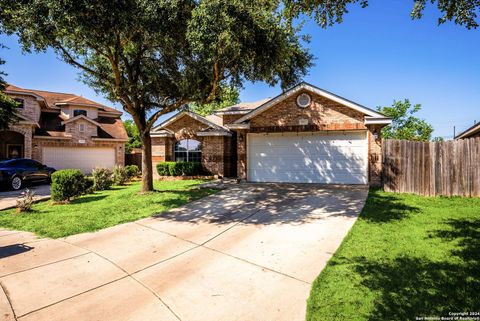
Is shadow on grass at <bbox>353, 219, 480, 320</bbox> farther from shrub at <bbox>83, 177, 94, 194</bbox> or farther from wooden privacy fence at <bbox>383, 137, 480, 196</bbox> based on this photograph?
shrub at <bbox>83, 177, 94, 194</bbox>

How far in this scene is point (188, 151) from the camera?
59.1ft

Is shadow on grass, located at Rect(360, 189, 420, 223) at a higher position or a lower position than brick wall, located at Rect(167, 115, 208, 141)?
lower

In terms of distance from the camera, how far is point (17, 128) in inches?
766

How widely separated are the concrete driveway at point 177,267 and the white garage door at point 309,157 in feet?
16.0

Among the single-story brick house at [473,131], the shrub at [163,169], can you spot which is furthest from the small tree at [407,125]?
the shrub at [163,169]

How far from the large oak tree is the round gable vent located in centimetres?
282

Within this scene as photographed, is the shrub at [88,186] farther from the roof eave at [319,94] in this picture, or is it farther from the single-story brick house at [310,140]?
the roof eave at [319,94]

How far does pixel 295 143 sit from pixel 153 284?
10.8m

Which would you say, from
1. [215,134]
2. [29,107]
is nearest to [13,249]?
[215,134]

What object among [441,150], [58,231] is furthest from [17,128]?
[441,150]

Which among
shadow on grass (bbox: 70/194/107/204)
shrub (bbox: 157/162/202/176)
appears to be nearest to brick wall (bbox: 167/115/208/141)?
shrub (bbox: 157/162/202/176)

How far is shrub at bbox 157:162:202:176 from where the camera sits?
16.9 meters

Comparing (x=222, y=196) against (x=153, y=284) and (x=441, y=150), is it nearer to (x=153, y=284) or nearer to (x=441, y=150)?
(x=153, y=284)

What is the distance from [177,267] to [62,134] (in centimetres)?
2234
